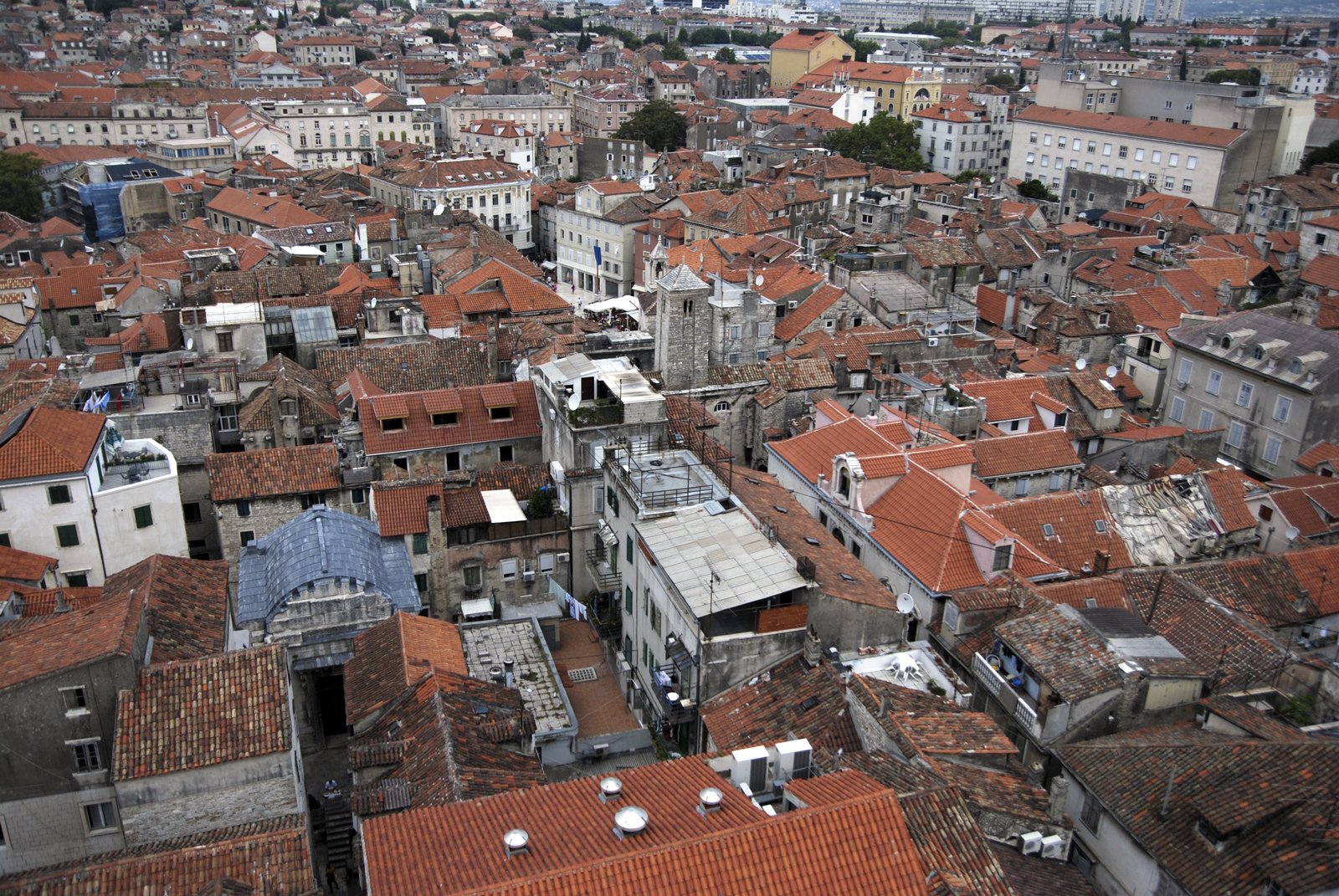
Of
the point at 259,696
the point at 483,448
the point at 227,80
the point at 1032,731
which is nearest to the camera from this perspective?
the point at 259,696

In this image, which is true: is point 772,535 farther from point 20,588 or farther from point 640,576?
point 20,588

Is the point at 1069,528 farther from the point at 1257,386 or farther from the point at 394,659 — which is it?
the point at 394,659

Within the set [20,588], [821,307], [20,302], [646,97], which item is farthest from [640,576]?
[646,97]

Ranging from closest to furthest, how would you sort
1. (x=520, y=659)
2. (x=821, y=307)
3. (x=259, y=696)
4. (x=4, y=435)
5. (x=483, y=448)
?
(x=259, y=696), (x=520, y=659), (x=4, y=435), (x=483, y=448), (x=821, y=307)

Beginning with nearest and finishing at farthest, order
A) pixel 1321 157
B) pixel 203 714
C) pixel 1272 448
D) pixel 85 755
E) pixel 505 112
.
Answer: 1. pixel 203 714
2. pixel 85 755
3. pixel 1272 448
4. pixel 1321 157
5. pixel 505 112

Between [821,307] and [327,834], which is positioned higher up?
[821,307]

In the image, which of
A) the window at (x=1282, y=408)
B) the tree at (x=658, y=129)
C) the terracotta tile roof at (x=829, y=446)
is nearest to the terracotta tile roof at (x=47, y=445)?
the terracotta tile roof at (x=829, y=446)

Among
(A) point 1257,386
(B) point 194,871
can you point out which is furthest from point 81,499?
(A) point 1257,386
